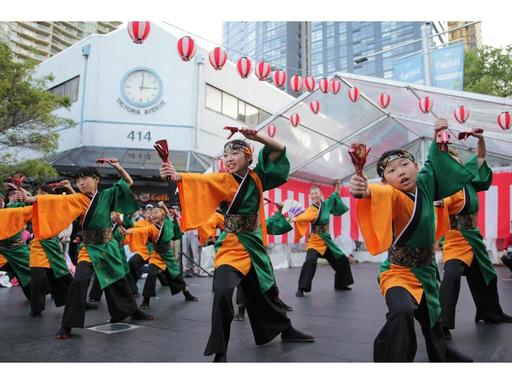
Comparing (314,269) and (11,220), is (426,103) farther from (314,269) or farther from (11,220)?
(11,220)

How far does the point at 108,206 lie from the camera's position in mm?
4164

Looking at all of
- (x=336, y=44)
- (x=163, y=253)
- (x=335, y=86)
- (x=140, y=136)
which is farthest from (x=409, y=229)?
(x=336, y=44)

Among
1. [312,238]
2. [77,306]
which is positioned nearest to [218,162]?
[312,238]

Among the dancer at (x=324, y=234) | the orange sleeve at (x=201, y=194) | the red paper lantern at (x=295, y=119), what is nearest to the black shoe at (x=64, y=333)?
the orange sleeve at (x=201, y=194)

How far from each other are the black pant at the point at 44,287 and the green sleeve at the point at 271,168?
315cm

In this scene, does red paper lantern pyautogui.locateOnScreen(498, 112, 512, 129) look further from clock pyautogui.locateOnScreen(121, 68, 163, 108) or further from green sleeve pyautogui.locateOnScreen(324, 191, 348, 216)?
clock pyautogui.locateOnScreen(121, 68, 163, 108)

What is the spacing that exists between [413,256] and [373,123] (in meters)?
7.86

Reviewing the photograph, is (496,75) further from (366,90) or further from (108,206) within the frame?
(108,206)

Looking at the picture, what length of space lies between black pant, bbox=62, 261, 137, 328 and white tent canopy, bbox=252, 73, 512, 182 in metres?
5.59

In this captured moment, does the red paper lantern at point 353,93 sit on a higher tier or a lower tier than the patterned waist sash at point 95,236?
higher

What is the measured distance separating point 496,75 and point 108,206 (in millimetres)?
15613

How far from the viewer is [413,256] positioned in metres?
2.60

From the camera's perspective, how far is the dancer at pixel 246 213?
3146 mm

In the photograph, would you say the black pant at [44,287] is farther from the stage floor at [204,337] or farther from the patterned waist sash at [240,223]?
the patterned waist sash at [240,223]
